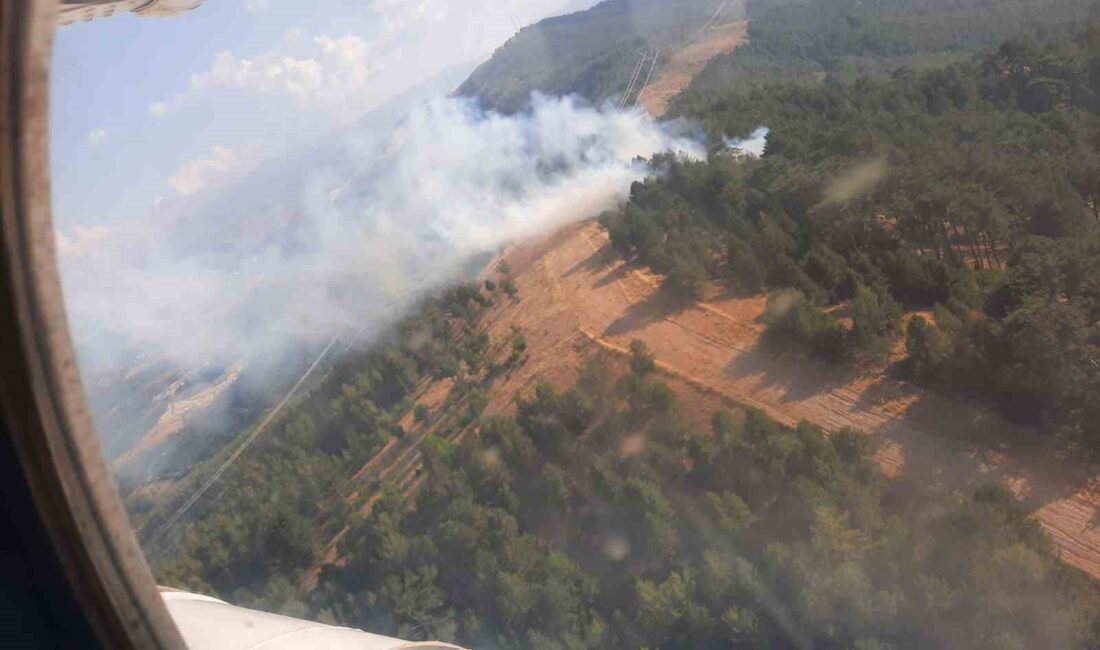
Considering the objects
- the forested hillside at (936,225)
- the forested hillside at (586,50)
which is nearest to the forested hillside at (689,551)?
the forested hillside at (936,225)

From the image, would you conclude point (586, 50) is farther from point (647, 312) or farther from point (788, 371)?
point (788, 371)

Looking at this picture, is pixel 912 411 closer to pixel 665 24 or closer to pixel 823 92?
pixel 823 92

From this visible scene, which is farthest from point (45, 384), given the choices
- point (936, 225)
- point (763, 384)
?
point (936, 225)

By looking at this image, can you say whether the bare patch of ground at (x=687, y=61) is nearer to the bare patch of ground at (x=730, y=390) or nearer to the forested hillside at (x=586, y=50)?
the forested hillside at (x=586, y=50)

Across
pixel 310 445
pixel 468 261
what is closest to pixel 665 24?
pixel 468 261

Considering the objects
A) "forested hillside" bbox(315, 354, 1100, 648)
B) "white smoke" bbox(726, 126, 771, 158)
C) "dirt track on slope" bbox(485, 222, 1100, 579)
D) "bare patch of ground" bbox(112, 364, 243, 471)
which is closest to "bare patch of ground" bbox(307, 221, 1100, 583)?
"dirt track on slope" bbox(485, 222, 1100, 579)

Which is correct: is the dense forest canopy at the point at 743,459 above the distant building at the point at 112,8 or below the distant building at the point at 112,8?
below
